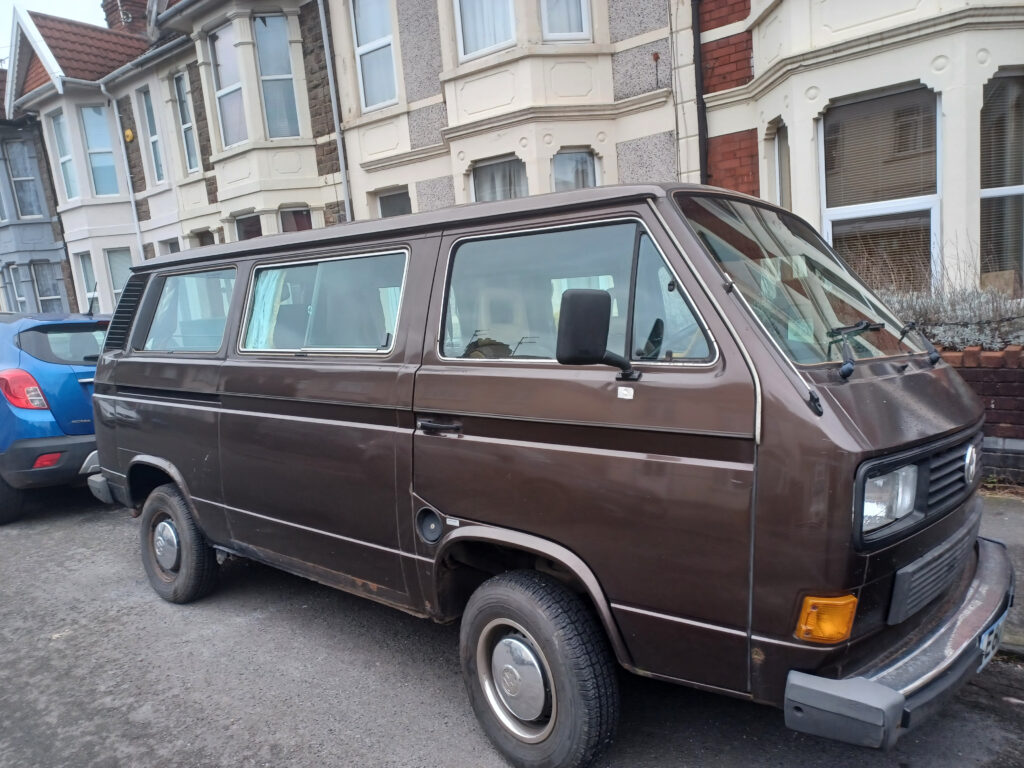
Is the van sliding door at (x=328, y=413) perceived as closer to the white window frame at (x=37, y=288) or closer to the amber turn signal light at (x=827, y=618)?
the amber turn signal light at (x=827, y=618)

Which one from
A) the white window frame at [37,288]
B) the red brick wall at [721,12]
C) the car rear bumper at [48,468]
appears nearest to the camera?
the car rear bumper at [48,468]

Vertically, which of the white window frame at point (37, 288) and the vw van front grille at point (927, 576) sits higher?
the white window frame at point (37, 288)

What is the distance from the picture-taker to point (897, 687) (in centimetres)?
215

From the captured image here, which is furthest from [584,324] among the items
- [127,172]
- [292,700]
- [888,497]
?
[127,172]

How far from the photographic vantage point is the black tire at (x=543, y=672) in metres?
2.56

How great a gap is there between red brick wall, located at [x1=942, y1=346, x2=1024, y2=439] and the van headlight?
3550 mm

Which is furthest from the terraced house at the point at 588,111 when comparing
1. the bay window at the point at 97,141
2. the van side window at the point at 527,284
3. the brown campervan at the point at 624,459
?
the van side window at the point at 527,284

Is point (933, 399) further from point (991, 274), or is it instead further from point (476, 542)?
point (991, 274)

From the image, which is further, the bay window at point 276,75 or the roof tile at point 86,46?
the roof tile at point 86,46

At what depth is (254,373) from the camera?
3787 mm

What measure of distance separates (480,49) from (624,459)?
919 centimetres

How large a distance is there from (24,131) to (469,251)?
73.2 ft

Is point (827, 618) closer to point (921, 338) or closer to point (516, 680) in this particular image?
point (516, 680)

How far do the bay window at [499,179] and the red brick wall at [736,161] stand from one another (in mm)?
2557
